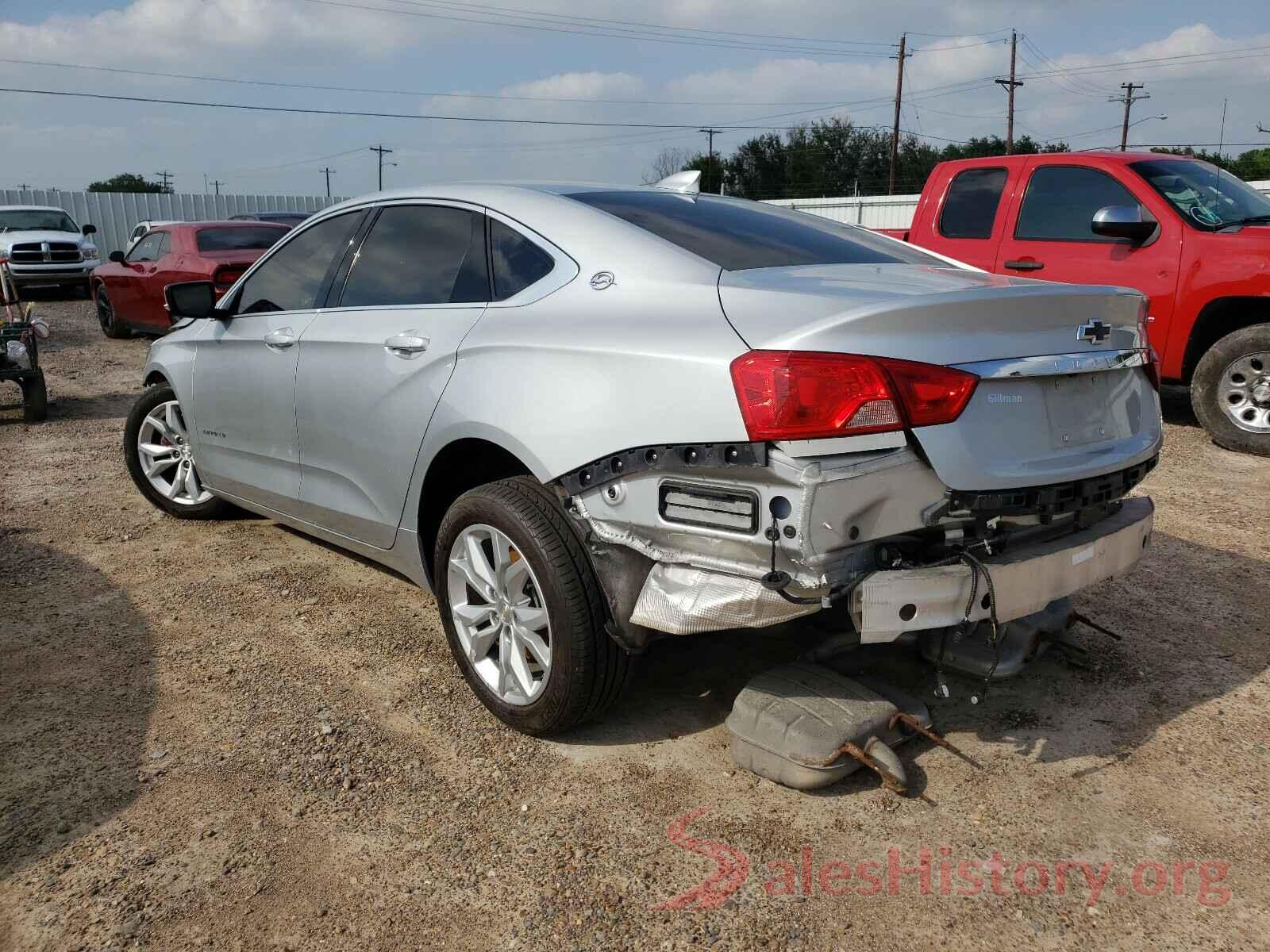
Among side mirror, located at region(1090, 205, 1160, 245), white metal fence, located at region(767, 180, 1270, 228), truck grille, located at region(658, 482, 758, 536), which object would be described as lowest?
truck grille, located at region(658, 482, 758, 536)

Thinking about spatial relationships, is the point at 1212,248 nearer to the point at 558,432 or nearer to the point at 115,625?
the point at 558,432

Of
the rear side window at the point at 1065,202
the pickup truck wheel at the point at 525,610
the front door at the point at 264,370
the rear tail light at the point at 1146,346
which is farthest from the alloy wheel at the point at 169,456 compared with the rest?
the rear side window at the point at 1065,202

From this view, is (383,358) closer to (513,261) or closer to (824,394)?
(513,261)

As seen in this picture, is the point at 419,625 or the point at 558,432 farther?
the point at 419,625

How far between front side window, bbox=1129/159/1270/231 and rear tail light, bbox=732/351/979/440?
227 inches

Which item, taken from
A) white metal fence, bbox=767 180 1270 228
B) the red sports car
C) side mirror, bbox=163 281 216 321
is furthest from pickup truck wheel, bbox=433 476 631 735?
white metal fence, bbox=767 180 1270 228

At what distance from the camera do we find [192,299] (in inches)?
179

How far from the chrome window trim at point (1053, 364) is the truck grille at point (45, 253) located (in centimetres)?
2100

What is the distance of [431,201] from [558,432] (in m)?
1.36

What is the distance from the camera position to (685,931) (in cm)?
229

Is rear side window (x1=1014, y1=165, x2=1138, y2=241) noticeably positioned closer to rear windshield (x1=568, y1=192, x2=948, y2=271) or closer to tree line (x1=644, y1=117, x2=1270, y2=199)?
rear windshield (x1=568, y1=192, x2=948, y2=271)

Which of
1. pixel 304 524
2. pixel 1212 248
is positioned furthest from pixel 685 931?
pixel 1212 248

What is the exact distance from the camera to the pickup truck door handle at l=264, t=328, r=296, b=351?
407 cm

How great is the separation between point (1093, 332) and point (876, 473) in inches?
35.9
